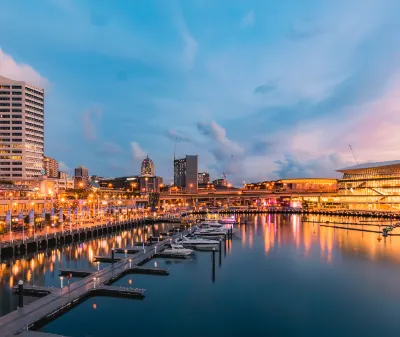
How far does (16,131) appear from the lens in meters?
180

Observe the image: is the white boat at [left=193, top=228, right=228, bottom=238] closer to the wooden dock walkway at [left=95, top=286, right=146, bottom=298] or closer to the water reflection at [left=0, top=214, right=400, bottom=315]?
the water reflection at [left=0, top=214, right=400, bottom=315]

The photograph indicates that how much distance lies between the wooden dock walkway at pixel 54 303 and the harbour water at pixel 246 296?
1.06m

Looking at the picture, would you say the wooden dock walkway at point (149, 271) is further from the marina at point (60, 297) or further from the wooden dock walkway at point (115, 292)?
the wooden dock walkway at point (115, 292)

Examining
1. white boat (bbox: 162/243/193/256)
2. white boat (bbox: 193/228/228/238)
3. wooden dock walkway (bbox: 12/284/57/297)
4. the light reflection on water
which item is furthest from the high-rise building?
wooden dock walkway (bbox: 12/284/57/297)

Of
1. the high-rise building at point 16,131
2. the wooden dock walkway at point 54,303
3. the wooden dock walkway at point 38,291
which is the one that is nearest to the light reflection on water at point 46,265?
the wooden dock walkway at point 38,291

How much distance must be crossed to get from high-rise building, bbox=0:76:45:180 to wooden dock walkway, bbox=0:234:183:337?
5978 inches

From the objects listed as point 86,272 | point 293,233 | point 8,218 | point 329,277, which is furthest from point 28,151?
point 329,277

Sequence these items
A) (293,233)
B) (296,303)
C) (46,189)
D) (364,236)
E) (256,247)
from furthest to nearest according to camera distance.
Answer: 1. (46,189)
2. (293,233)
3. (364,236)
4. (256,247)
5. (296,303)

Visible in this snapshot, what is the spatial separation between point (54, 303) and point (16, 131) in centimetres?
16866

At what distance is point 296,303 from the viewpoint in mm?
43625

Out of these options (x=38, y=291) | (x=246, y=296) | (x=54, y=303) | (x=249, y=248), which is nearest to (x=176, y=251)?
(x=249, y=248)

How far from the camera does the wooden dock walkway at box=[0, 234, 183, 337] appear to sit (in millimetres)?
29192

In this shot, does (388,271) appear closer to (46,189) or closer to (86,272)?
(86,272)

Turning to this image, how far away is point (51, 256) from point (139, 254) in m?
17.7
